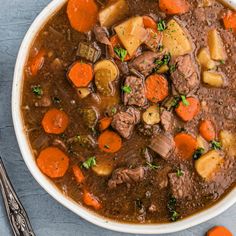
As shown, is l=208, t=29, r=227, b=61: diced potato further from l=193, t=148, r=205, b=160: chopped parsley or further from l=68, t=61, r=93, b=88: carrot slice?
l=68, t=61, r=93, b=88: carrot slice

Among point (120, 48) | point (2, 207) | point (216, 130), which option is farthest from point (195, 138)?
point (2, 207)

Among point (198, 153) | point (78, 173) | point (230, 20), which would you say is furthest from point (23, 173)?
point (230, 20)

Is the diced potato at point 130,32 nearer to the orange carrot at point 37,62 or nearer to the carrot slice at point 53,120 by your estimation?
the orange carrot at point 37,62

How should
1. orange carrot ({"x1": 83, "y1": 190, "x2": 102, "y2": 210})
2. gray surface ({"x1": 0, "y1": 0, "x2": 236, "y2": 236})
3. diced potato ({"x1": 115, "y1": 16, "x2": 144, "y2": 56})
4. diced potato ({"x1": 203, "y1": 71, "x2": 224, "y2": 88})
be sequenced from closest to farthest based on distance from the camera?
diced potato ({"x1": 115, "y1": 16, "x2": 144, "y2": 56}), diced potato ({"x1": 203, "y1": 71, "x2": 224, "y2": 88}), orange carrot ({"x1": 83, "y1": 190, "x2": 102, "y2": 210}), gray surface ({"x1": 0, "y1": 0, "x2": 236, "y2": 236})

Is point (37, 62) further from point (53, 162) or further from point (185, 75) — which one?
point (185, 75)

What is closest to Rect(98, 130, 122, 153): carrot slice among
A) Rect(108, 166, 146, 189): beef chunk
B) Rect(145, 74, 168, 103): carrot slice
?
Rect(108, 166, 146, 189): beef chunk
